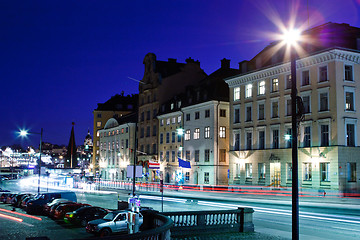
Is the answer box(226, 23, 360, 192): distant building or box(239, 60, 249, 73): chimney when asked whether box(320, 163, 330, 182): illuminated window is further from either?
box(239, 60, 249, 73): chimney

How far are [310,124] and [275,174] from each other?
7.97 metres

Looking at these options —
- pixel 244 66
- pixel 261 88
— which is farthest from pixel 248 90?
pixel 244 66

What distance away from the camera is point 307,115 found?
46.9 meters

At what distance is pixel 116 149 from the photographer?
102 m

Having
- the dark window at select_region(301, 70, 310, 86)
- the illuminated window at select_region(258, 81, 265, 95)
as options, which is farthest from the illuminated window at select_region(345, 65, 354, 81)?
the illuminated window at select_region(258, 81, 265, 95)

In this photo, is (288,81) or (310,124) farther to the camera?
(288,81)

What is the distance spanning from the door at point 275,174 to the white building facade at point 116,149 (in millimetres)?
42962

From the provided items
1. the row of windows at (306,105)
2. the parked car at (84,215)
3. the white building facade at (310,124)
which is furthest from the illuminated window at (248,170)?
the parked car at (84,215)

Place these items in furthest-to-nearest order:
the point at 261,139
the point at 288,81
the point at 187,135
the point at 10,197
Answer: the point at 187,135
the point at 261,139
the point at 288,81
the point at 10,197

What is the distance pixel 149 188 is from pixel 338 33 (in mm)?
35593

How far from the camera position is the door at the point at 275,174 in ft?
165

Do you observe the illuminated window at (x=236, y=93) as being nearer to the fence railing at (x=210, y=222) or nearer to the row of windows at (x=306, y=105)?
the row of windows at (x=306, y=105)

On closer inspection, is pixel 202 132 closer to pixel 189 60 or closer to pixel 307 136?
pixel 307 136

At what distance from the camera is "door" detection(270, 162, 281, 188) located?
165 ft
